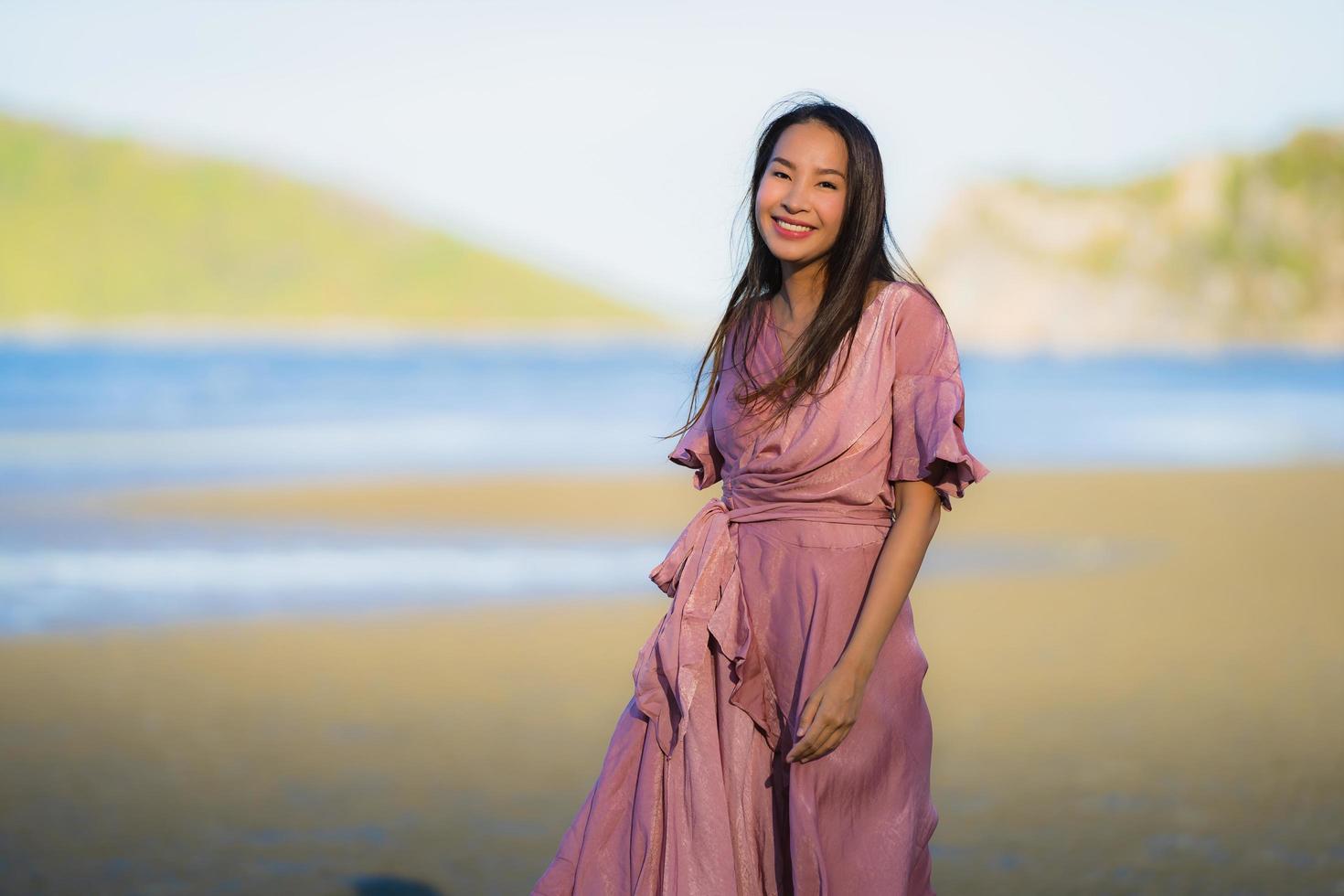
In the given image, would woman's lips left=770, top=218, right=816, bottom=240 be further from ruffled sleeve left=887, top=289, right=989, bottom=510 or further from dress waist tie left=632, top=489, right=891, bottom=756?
dress waist tie left=632, top=489, right=891, bottom=756

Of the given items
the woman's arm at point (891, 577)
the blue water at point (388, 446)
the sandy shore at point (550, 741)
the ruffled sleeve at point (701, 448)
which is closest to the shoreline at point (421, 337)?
the blue water at point (388, 446)

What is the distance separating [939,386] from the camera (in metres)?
2.32

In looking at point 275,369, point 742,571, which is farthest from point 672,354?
point 742,571

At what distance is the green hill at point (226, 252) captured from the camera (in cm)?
9388

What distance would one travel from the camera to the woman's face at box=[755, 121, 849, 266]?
8.00 feet

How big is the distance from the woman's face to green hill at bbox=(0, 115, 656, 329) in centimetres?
9163

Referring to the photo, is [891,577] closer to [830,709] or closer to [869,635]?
[869,635]

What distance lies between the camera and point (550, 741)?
18.7 feet

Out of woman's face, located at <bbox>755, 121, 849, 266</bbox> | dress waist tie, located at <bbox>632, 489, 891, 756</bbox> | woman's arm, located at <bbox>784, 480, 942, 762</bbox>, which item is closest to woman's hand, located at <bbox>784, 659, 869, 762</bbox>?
woman's arm, located at <bbox>784, 480, 942, 762</bbox>

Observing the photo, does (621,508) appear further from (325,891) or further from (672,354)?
(672,354)

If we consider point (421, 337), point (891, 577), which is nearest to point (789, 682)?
point (891, 577)

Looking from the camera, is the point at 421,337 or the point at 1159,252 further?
the point at 421,337

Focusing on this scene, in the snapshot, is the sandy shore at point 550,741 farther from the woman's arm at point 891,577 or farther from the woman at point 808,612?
the woman's arm at point 891,577

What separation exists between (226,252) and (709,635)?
103386 millimetres
